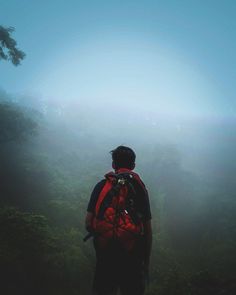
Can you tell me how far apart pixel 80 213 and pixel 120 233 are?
2282 cm

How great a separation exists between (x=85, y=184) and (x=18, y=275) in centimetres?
2298

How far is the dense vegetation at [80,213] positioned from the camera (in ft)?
34.2

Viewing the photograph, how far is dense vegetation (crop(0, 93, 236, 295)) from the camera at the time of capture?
1042 centimetres

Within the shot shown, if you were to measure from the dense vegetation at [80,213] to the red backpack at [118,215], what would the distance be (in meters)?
7.05

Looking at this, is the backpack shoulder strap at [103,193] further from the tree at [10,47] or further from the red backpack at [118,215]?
the tree at [10,47]

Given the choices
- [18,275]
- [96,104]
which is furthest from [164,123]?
[18,275]

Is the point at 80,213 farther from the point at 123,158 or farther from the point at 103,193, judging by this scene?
the point at 103,193

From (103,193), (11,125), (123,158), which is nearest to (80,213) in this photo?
(11,125)

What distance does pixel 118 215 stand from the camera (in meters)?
3.30

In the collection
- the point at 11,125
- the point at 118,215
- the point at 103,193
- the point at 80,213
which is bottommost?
the point at 118,215

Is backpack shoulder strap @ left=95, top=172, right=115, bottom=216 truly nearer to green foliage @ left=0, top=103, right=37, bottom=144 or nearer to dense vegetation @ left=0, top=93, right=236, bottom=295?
dense vegetation @ left=0, top=93, right=236, bottom=295

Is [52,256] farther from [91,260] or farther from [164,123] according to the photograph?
[164,123]

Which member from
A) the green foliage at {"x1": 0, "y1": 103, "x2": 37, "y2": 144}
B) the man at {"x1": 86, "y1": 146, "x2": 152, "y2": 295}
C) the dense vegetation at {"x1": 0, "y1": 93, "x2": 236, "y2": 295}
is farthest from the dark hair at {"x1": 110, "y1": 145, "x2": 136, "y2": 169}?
the green foliage at {"x1": 0, "y1": 103, "x2": 37, "y2": 144}

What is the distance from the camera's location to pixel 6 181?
83.7ft
